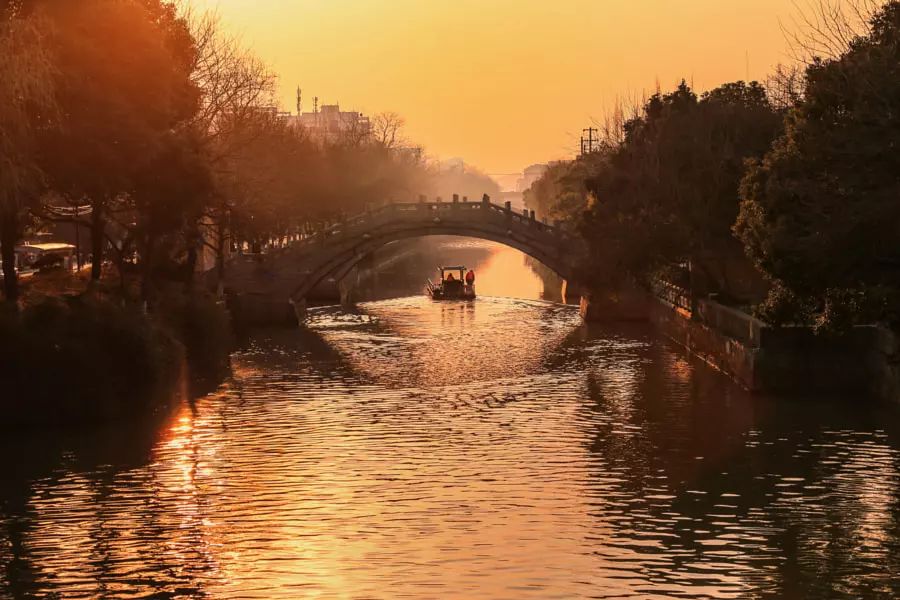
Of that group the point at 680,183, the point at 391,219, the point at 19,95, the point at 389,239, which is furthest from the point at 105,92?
the point at 389,239

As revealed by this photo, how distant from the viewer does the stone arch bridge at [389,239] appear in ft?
254

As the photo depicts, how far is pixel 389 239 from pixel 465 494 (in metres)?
51.5

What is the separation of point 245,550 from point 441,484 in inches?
269

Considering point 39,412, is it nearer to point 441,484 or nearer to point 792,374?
point 441,484

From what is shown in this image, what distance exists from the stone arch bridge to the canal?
25.7m

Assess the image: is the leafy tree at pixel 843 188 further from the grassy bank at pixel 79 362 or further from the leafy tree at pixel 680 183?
the grassy bank at pixel 79 362

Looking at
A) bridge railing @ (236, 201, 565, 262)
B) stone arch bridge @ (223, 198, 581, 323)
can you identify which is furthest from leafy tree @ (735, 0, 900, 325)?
bridge railing @ (236, 201, 565, 262)

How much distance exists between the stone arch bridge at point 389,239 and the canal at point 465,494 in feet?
84.5

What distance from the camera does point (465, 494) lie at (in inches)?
1218

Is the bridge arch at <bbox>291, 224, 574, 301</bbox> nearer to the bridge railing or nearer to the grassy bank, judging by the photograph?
the bridge railing

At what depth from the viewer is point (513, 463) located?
113 feet

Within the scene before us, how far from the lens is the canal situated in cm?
2431

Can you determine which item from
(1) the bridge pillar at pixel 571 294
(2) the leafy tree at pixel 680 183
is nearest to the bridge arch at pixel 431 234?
(2) the leafy tree at pixel 680 183

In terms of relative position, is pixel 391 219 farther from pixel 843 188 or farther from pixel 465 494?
pixel 465 494
